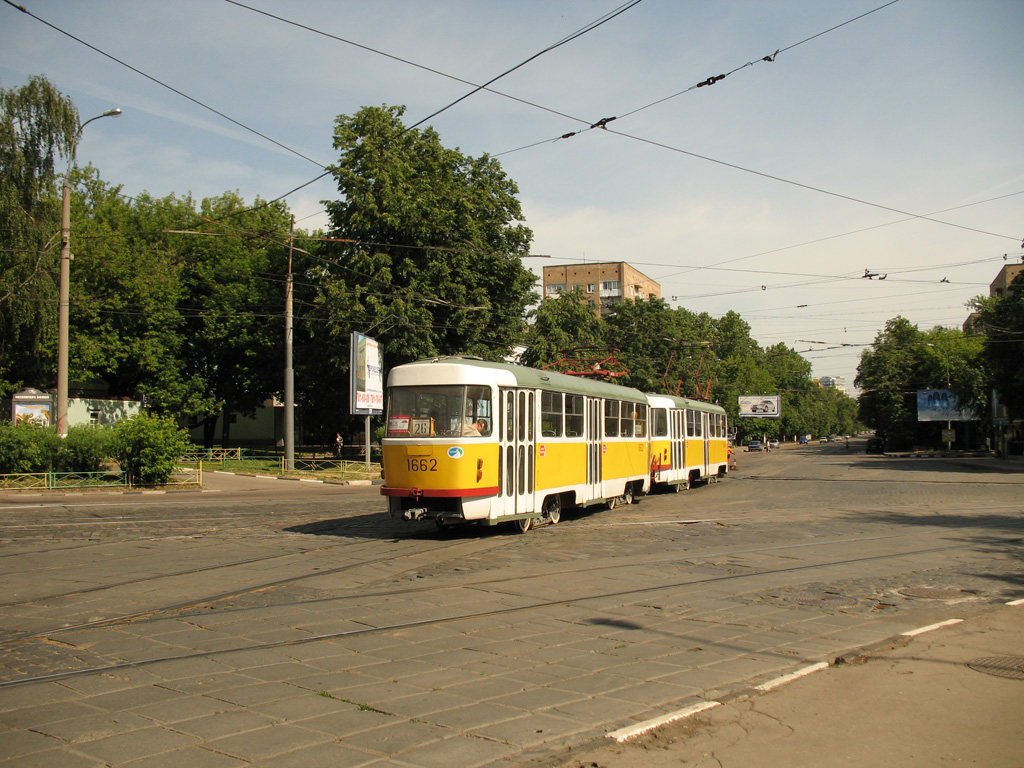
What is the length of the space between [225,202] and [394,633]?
44467 mm

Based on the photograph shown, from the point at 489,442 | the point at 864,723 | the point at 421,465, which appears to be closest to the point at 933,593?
the point at 864,723

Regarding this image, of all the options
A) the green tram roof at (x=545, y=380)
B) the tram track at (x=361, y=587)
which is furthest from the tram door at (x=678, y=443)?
the tram track at (x=361, y=587)

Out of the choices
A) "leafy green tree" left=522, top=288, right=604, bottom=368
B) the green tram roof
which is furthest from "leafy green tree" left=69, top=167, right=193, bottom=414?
the green tram roof

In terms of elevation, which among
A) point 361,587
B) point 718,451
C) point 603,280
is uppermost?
point 603,280

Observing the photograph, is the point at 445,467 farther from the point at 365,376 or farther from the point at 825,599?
the point at 365,376

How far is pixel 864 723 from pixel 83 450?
25061 millimetres

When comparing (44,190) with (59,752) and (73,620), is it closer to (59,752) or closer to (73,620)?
(73,620)

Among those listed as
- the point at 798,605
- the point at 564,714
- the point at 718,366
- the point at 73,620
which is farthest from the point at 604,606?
the point at 718,366

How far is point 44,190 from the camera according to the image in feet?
110

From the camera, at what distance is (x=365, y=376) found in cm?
3086

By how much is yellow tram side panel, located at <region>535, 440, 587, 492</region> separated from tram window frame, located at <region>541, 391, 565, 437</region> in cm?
22

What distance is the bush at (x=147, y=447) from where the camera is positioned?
2456 centimetres

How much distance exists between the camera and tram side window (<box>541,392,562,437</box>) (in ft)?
51.3

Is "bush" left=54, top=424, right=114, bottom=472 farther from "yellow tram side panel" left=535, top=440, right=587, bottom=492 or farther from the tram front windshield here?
"yellow tram side panel" left=535, top=440, right=587, bottom=492
